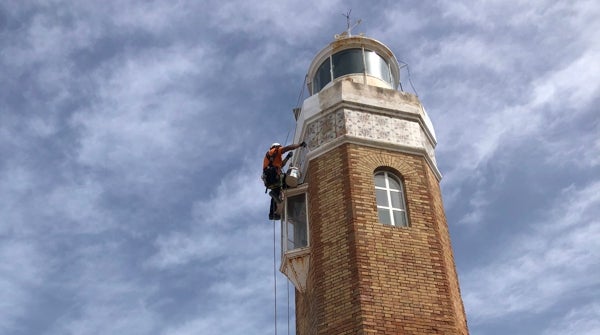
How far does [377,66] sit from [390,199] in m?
4.38

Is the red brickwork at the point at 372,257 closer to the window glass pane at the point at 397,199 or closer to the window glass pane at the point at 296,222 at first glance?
the window glass pane at the point at 397,199

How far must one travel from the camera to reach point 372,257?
12.4 meters

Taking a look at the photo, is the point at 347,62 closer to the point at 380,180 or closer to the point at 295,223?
the point at 380,180

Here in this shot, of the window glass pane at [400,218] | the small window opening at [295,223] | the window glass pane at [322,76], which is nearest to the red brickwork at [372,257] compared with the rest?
the window glass pane at [400,218]

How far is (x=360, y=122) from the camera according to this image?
575 inches

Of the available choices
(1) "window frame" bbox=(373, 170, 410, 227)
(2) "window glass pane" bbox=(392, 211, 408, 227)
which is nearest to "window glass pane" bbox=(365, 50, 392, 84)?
(1) "window frame" bbox=(373, 170, 410, 227)

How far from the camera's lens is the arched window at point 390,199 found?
1334cm

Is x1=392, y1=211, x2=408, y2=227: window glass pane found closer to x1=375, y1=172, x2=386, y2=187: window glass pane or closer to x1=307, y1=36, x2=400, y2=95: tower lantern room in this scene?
x1=375, y1=172, x2=386, y2=187: window glass pane

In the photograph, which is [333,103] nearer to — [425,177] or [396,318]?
[425,177]

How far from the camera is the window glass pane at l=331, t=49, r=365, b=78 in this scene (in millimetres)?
16500

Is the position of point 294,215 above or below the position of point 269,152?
below

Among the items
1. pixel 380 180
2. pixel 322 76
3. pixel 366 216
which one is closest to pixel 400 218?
pixel 366 216

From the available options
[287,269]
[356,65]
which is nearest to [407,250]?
[287,269]

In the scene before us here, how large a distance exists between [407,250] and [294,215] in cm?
295
